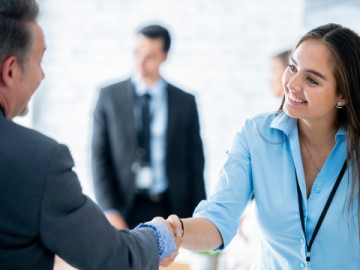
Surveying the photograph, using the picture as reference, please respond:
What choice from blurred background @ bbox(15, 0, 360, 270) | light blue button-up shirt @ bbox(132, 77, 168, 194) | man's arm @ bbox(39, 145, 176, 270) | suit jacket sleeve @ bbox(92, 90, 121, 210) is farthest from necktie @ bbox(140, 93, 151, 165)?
man's arm @ bbox(39, 145, 176, 270)

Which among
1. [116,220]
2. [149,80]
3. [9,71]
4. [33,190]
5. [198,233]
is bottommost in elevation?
[116,220]

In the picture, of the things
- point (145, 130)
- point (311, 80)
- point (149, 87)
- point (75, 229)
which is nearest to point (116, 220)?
point (145, 130)

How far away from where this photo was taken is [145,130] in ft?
11.5

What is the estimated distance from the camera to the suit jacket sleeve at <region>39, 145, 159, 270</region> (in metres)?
1.20

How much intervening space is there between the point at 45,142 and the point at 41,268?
A: 292 millimetres

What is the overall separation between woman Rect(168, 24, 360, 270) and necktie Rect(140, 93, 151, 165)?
1.64m

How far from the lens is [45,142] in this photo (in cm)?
122

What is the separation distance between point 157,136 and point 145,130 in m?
0.10

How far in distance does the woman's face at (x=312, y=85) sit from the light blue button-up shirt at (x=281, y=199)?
9 cm

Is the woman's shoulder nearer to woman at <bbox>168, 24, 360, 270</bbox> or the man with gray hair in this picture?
woman at <bbox>168, 24, 360, 270</bbox>

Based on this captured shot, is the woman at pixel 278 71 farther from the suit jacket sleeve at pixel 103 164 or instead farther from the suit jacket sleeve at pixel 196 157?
the suit jacket sleeve at pixel 103 164

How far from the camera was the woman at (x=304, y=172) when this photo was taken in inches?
67.1

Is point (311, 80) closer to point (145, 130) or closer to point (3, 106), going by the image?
point (3, 106)

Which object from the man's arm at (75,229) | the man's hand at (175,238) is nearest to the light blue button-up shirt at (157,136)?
the man's hand at (175,238)
